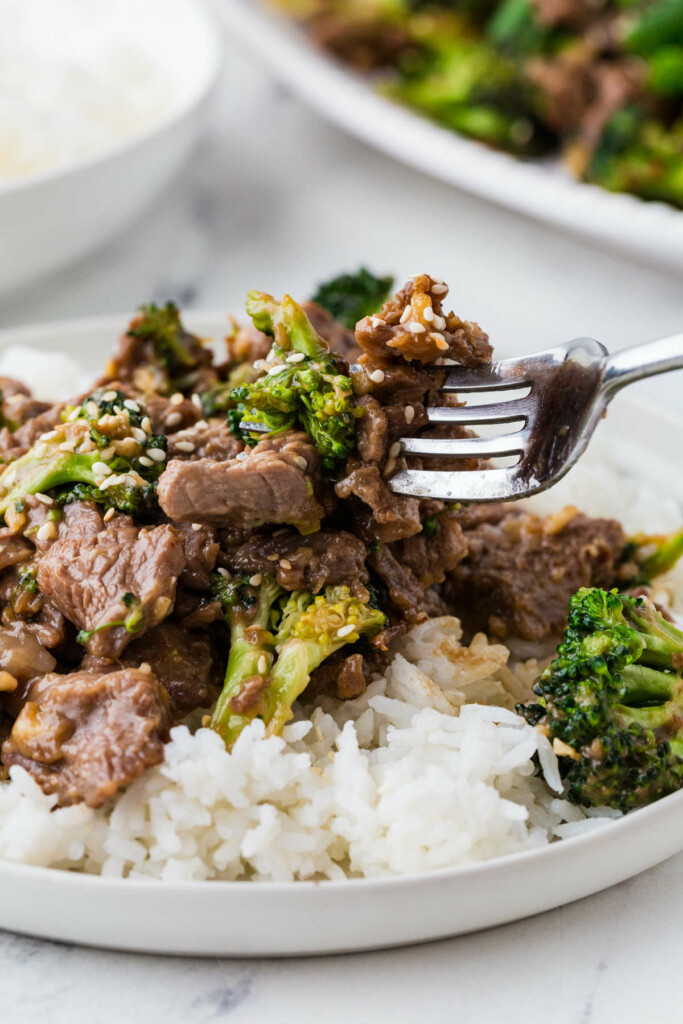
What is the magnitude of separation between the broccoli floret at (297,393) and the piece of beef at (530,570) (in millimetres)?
1002

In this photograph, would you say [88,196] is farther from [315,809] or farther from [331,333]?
[315,809]

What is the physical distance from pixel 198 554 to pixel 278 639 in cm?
37

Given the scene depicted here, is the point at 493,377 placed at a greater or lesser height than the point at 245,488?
greater

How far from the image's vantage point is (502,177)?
24.3 ft

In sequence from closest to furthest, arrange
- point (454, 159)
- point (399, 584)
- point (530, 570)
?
point (399, 584), point (530, 570), point (454, 159)

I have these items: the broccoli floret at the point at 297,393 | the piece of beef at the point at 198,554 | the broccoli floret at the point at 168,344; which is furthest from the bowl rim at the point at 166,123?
the piece of beef at the point at 198,554

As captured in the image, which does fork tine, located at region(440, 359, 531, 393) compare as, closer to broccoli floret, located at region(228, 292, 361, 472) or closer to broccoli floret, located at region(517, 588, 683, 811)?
broccoli floret, located at region(228, 292, 361, 472)

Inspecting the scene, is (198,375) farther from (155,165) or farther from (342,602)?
(155,165)

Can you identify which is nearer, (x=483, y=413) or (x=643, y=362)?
(x=643, y=362)

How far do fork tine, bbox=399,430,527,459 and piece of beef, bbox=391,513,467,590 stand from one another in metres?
0.31

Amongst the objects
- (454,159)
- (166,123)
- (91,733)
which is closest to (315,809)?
(91,733)

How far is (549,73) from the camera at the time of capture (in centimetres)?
823

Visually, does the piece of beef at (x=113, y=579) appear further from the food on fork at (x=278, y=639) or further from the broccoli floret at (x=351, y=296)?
the broccoli floret at (x=351, y=296)

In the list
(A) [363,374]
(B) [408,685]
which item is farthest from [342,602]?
(A) [363,374]
